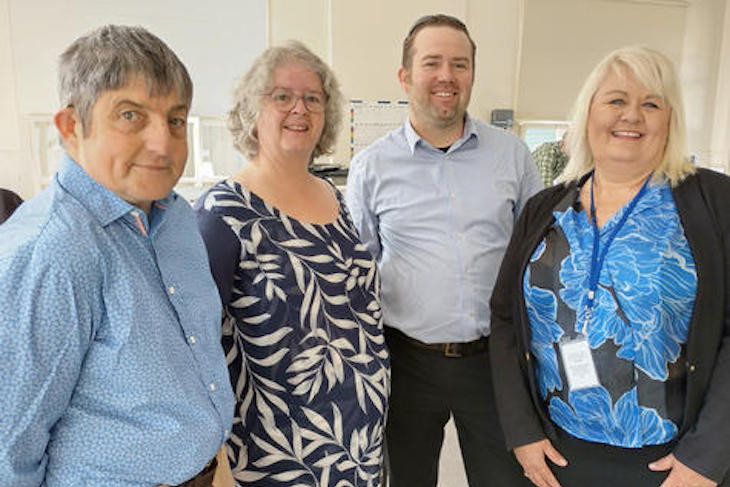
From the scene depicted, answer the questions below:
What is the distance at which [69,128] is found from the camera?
2.49ft

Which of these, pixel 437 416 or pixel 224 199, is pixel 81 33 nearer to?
pixel 224 199

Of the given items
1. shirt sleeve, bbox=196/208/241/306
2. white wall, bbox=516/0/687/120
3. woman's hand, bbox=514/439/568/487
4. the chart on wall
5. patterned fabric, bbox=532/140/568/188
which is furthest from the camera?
white wall, bbox=516/0/687/120

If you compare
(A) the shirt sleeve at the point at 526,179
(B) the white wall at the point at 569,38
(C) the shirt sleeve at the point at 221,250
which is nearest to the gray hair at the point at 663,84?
(A) the shirt sleeve at the point at 526,179

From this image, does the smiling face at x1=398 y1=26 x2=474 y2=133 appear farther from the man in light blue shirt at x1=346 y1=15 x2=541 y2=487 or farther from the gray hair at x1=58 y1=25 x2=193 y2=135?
the gray hair at x1=58 y1=25 x2=193 y2=135

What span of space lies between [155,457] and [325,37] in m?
3.79

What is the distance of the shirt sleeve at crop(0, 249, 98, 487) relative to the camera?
0.63 meters

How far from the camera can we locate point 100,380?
0.73 metres

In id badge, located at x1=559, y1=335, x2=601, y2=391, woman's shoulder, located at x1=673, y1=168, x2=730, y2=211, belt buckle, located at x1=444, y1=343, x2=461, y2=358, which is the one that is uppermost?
woman's shoulder, located at x1=673, y1=168, x2=730, y2=211

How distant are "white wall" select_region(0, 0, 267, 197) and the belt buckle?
289cm

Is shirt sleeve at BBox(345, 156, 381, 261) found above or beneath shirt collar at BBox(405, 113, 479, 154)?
beneath

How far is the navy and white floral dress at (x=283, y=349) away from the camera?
3.79 feet

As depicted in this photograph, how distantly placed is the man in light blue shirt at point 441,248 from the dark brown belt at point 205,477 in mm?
865

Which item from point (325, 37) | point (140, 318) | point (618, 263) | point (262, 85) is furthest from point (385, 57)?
point (140, 318)

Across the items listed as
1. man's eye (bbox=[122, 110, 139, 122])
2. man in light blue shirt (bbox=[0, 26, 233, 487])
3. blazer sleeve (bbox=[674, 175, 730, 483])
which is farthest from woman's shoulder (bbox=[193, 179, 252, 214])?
blazer sleeve (bbox=[674, 175, 730, 483])
